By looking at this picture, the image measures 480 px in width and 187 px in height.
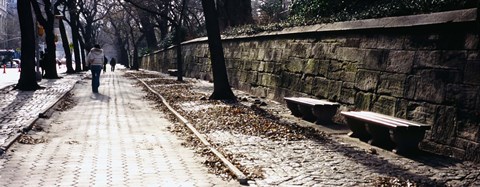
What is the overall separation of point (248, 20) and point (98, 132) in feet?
57.9

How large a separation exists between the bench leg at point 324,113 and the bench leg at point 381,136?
92.4 inches

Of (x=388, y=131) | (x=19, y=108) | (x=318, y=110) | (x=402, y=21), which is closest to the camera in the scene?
(x=388, y=131)

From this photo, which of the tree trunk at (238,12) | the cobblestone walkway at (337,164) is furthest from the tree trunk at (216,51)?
the tree trunk at (238,12)

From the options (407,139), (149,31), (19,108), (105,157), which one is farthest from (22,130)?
(149,31)

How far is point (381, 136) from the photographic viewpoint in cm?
786

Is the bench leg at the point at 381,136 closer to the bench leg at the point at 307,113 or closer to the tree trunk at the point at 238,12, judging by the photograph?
the bench leg at the point at 307,113

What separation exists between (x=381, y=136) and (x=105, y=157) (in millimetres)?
3859

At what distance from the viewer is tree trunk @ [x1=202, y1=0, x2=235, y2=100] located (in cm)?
1491

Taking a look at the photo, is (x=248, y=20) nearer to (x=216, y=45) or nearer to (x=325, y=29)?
(x=216, y=45)

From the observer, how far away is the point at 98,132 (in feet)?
32.0

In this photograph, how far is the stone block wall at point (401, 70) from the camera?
7164mm

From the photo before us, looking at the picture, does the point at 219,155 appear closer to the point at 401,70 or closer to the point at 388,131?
the point at 388,131

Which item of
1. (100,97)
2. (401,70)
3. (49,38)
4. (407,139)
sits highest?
(49,38)

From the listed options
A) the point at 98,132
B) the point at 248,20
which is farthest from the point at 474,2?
the point at 248,20
